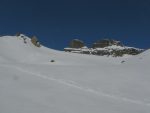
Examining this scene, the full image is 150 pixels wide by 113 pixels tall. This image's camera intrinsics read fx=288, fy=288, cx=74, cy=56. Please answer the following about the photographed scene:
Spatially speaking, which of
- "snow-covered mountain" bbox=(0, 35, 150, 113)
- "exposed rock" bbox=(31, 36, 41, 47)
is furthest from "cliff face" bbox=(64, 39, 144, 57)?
"snow-covered mountain" bbox=(0, 35, 150, 113)

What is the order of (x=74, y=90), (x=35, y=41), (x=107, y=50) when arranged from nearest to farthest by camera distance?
(x=74, y=90) < (x=35, y=41) < (x=107, y=50)

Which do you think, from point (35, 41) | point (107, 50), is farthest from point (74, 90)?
point (107, 50)

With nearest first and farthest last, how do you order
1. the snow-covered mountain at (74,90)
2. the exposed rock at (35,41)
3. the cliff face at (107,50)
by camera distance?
1. the snow-covered mountain at (74,90)
2. the exposed rock at (35,41)
3. the cliff face at (107,50)

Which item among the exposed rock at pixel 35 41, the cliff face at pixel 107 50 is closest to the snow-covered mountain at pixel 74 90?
the exposed rock at pixel 35 41

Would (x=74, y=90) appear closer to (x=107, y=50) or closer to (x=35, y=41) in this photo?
(x=35, y=41)

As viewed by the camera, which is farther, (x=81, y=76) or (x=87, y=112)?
(x=81, y=76)

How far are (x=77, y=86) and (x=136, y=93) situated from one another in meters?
1.81

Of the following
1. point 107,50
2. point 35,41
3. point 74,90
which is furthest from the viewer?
point 107,50

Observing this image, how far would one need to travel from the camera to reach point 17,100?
7922 mm

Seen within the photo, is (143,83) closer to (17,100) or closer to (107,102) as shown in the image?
(107,102)

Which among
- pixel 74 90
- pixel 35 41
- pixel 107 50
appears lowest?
pixel 74 90

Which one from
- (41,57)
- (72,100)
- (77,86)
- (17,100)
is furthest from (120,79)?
(41,57)

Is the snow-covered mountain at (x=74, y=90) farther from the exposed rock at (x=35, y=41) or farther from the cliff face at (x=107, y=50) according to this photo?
the cliff face at (x=107, y=50)

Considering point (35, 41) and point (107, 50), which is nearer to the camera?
point (35, 41)
